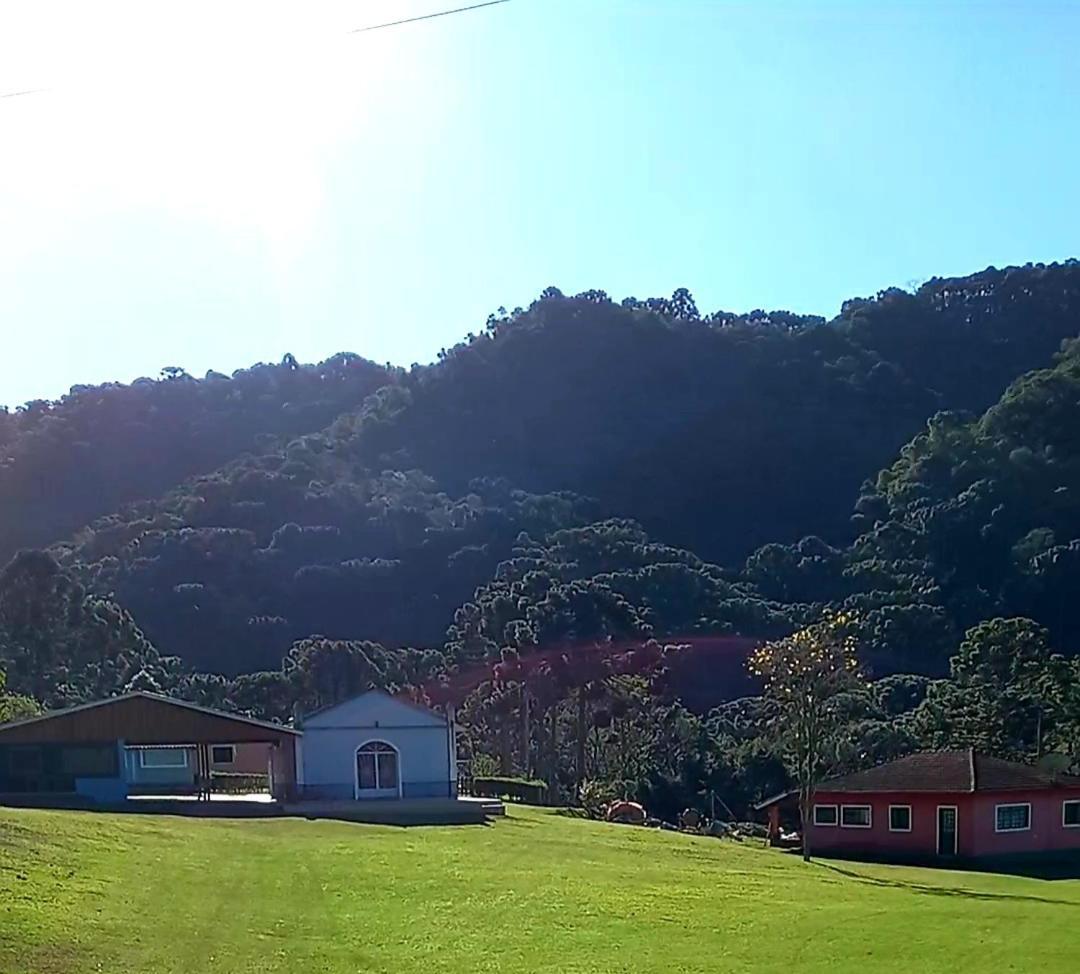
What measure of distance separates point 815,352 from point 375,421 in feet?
121

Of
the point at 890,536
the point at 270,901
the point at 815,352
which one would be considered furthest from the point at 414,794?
the point at 815,352

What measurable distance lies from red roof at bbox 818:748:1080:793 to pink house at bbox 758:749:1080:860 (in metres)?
0.03

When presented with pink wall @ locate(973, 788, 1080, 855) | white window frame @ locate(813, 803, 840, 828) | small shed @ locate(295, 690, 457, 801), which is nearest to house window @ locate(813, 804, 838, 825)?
white window frame @ locate(813, 803, 840, 828)

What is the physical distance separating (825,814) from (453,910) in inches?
1211

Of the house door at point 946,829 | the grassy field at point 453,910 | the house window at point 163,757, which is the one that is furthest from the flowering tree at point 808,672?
the house window at point 163,757

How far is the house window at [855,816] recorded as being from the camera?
174 feet

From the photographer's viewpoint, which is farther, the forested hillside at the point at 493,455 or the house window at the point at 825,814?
the forested hillside at the point at 493,455

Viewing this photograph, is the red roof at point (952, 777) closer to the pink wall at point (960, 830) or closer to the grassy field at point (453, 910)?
the pink wall at point (960, 830)

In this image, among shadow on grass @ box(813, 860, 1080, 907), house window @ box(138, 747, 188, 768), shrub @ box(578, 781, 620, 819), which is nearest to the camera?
shadow on grass @ box(813, 860, 1080, 907)

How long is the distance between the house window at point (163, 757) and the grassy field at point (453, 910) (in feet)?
47.2

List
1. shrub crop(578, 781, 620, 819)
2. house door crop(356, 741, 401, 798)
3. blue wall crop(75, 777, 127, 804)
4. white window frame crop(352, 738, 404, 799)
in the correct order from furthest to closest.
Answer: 1. shrub crop(578, 781, 620, 819)
2. house door crop(356, 741, 401, 798)
3. white window frame crop(352, 738, 404, 799)
4. blue wall crop(75, 777, 127, 804)

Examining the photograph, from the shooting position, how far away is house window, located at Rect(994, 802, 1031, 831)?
51000 millimetres

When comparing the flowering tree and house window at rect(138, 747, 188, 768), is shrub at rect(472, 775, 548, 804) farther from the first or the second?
the flowering tree

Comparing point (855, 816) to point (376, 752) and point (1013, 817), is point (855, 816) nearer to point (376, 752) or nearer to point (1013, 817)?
point (1013, 817)
